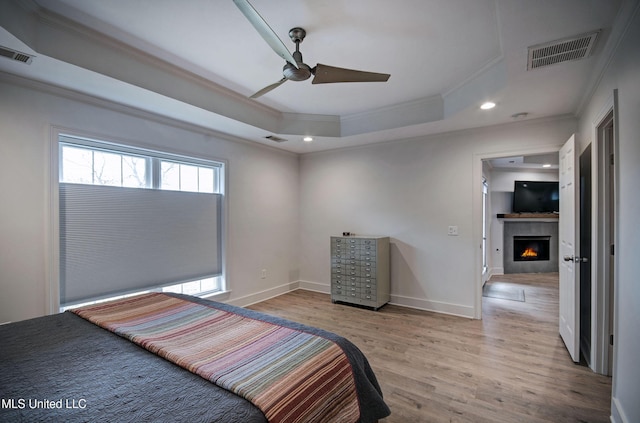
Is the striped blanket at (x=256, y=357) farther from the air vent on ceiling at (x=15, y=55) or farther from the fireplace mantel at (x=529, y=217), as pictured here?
the fireplace mantel at (x=529, y=217)

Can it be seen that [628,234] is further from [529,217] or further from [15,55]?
[529,217]

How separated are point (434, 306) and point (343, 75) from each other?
3197mm

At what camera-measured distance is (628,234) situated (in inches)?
63.6

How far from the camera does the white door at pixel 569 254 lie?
8.24 ft

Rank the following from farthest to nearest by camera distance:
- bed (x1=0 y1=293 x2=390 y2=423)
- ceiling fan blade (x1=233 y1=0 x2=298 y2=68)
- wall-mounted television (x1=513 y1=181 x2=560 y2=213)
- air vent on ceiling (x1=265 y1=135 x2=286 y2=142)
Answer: wall-mounted television (x1=513 y1=181 x2=560 y2=213) → air vent on ceiling (x1=265 y1=135 x2=286 y2=142) → ceiling fan blade (x1=233 y1=0 x2=298 y2=68) → bed (x1=0 y1=293 x2=390 y2=423)

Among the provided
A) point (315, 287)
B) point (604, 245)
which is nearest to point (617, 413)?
point (604, 245)

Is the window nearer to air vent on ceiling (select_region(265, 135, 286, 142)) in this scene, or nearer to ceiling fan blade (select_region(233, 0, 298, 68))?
air vent on ceiling (select_region(265, 135, 286, 142))

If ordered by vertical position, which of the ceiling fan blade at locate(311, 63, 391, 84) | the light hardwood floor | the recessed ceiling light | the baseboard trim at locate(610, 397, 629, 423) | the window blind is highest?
the recessed ceiling light

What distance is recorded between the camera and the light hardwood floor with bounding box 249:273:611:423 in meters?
1.94

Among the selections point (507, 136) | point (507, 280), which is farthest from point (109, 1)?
point (507, 280)

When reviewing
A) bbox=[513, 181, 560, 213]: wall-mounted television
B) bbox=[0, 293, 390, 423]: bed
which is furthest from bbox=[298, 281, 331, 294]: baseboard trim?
bbox=[513, 181, 560, 213]: wall-mounted television

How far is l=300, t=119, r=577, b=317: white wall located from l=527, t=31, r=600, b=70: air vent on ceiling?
146cm

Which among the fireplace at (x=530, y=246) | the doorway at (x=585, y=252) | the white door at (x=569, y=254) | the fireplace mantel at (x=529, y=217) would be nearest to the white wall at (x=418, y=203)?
the doorway at (x=585, y=252)

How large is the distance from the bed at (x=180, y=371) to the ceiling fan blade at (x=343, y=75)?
1719 mm
